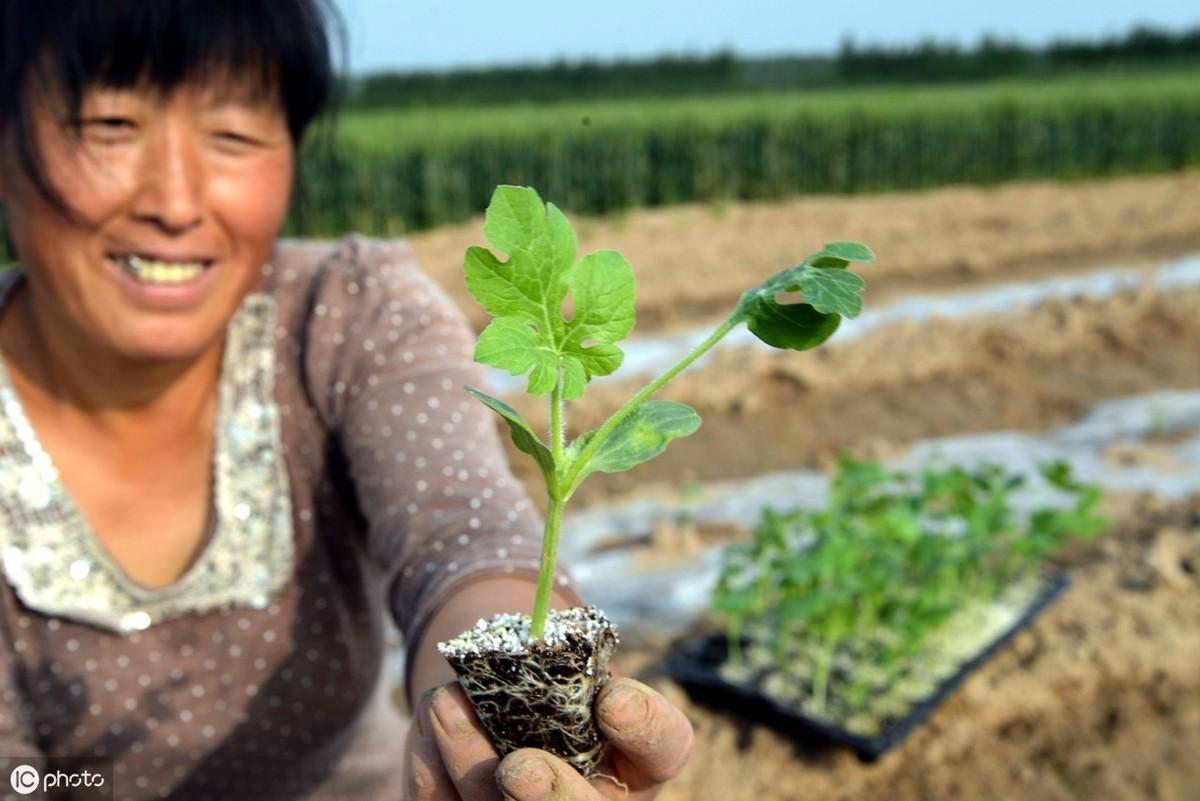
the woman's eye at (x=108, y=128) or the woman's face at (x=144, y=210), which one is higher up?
the woman's eye at (x=108, y=128)

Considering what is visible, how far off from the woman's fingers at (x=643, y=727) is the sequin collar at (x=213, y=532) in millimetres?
865

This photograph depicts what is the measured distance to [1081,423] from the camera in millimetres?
5566

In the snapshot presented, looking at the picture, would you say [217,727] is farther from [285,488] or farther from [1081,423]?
[1081,423]

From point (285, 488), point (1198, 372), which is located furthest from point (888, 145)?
point (285, 488)

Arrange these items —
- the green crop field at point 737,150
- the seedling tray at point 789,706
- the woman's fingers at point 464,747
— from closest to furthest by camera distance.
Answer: the woman's fingers at point 464,747 < the seedling tray at point 789,706 < the green crop field at point 737,150

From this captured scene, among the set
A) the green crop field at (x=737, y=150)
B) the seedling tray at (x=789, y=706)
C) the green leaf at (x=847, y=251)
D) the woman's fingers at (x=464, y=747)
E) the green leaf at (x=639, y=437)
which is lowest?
the green crop field at (x=737, y=150)

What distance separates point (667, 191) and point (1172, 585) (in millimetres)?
11916

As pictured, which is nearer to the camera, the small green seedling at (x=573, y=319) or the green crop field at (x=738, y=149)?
the small green seedling at (x=573, y=319)

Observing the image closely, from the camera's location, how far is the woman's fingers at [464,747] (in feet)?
2.76

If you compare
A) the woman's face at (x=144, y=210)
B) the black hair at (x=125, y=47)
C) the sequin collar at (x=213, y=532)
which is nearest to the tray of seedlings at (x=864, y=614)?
the sequin collar at (x=213, y=532)

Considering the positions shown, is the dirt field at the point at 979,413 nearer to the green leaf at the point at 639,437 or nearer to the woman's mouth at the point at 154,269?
the woman's mouth at the point at 154,269

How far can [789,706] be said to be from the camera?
9.28 ft

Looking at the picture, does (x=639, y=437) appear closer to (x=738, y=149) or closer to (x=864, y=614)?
(x=864, y=614)

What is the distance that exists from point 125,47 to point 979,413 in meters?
5.07
